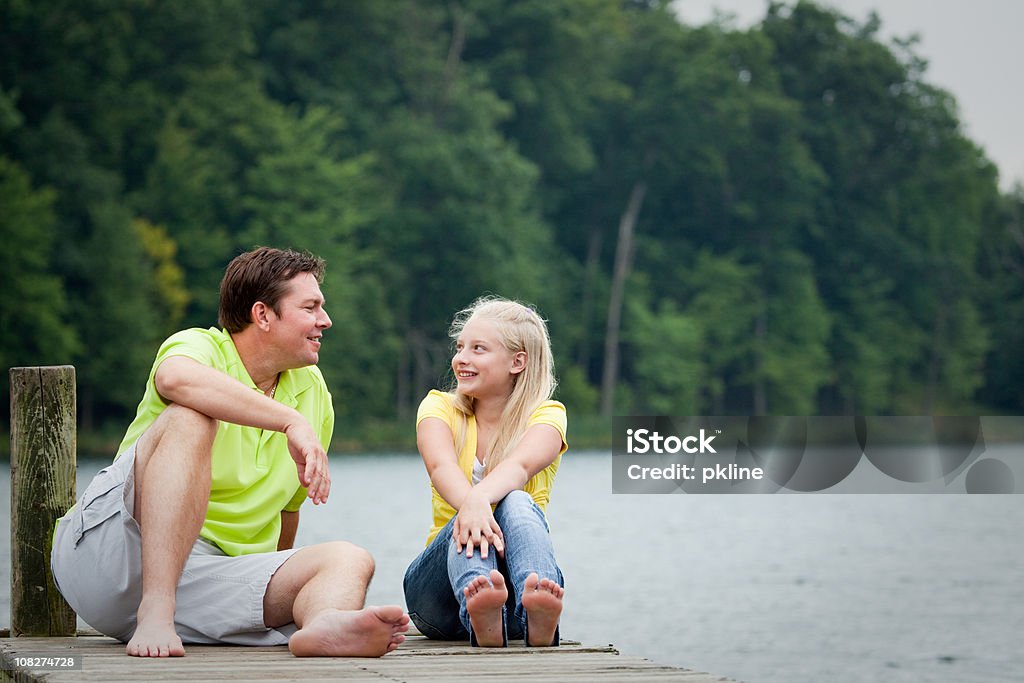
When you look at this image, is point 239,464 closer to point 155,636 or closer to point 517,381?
point 155,636

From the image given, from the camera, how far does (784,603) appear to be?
43.9 ft

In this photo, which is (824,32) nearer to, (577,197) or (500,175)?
(577,197)

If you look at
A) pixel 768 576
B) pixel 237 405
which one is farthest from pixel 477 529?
pixel 768 576

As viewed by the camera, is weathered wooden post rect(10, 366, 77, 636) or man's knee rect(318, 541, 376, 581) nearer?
man's knee rect(318, 541, 376, 581)

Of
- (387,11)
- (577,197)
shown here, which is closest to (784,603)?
(387,11)

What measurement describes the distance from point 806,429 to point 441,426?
37.7 meters

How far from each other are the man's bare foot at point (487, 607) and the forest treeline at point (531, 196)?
25.0m

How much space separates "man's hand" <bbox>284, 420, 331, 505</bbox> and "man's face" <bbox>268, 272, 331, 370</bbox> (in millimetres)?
300

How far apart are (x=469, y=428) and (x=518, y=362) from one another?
20cm

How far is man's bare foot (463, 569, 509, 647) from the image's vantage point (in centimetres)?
341

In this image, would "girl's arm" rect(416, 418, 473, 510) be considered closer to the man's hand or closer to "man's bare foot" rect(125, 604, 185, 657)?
the man's hand

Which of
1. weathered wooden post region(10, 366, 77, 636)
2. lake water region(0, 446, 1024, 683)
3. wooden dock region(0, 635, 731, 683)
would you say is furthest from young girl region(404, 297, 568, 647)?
lake water region(0, 446, 1024, 683)

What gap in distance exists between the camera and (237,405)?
342 cm

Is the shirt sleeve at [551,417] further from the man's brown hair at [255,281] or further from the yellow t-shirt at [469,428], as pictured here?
the man's brown hair at [255,281]
